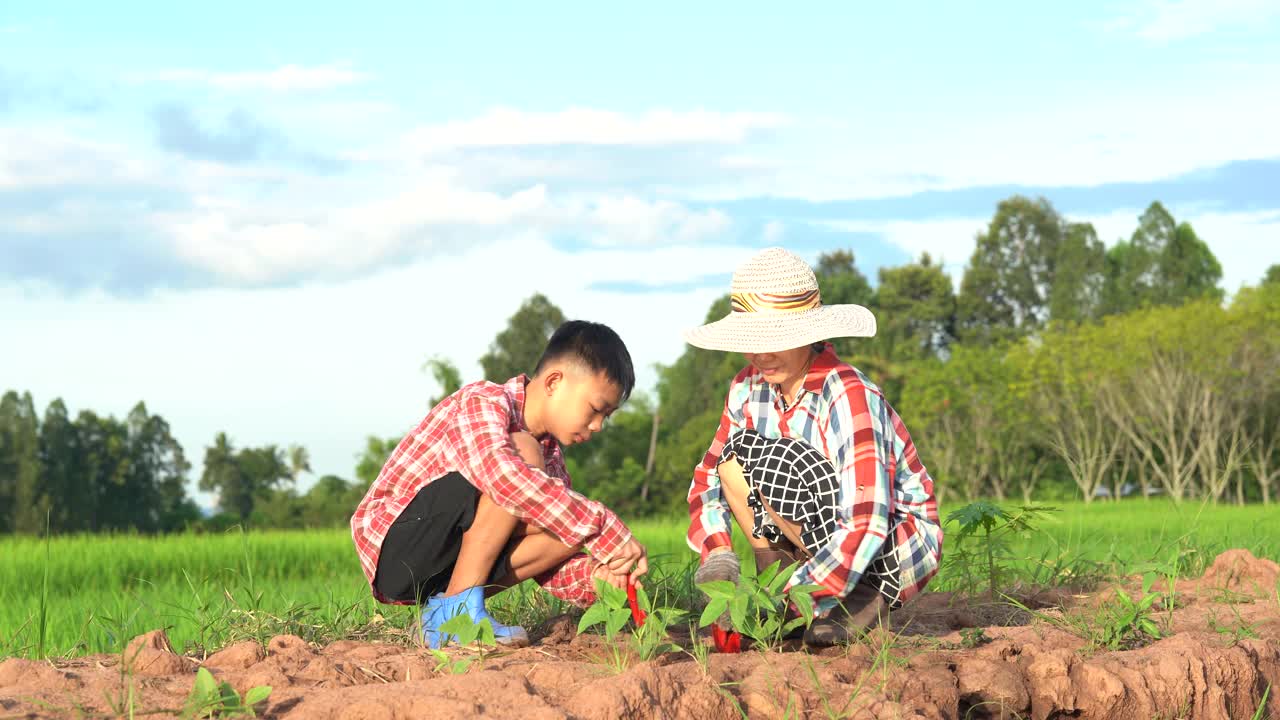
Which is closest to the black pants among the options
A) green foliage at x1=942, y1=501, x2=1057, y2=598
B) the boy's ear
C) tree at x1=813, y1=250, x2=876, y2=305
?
the boy's ear

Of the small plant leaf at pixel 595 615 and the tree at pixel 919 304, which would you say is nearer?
the small plant leaf at pixel 595 615

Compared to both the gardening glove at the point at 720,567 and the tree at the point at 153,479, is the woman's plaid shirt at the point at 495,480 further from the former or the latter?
the tree at the point at 153,479

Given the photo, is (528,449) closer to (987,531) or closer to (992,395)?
(987,531)

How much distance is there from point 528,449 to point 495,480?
0.20 metres

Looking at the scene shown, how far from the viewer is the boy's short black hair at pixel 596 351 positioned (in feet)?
12.8

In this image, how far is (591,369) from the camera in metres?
3.89

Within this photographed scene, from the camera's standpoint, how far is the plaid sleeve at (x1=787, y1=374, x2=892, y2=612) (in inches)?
139

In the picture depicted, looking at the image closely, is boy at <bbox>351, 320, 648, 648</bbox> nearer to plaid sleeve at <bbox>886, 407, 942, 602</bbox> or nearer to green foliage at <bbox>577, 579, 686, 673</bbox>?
green foliage at <bbox>577, 579, 686, 673</bbox>

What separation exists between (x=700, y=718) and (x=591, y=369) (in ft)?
4.40

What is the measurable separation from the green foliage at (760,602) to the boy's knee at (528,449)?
0.77m

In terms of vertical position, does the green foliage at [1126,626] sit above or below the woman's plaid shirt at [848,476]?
below

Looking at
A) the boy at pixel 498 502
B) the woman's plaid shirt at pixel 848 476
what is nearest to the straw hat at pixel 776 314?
the woman's plaid shirt at pixel 848 476

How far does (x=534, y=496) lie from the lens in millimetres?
3695

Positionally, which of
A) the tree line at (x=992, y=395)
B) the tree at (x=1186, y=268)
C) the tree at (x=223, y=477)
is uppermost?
the tree at (x=1186, y=268)
